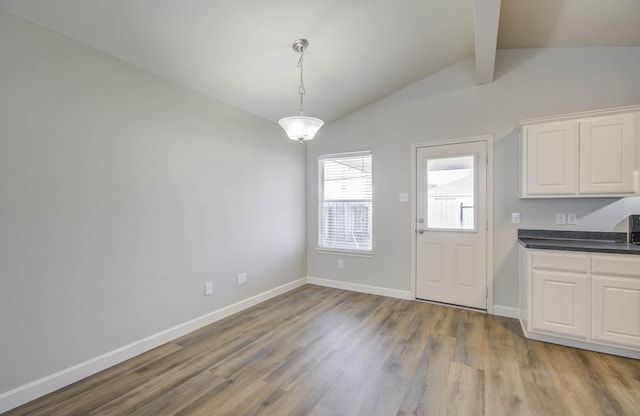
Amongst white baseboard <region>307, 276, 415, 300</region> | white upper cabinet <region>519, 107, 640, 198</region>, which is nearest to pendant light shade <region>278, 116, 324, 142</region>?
white upper cabinet <region>519, 107, 640, 198</region>

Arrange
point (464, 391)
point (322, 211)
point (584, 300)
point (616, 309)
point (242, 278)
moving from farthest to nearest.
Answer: point (322, 211)
point (242, 278)
point (584, 300)
point (616, 309)
point (464, 391)

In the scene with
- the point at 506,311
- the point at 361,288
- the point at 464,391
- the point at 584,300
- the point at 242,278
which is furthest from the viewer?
the point at 361,288

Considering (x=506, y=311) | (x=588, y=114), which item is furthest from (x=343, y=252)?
(x=588, y=114)

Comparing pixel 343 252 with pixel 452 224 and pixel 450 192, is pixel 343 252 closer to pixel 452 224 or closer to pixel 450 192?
pixel 452 224

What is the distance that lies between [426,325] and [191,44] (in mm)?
3494

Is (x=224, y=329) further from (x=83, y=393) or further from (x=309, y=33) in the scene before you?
(x=309, y=33)

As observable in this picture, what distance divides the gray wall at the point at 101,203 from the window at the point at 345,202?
1.49 m

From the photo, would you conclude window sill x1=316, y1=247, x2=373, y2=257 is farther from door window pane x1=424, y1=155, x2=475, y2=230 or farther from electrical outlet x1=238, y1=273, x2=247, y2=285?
electrical outlet x1=238, y1=273, x2=247, y2=285

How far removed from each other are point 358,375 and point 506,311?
7.14 ft

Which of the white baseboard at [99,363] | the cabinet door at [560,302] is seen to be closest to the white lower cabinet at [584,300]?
the cabinet door at [560,302]

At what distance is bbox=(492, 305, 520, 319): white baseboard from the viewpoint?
324 cm

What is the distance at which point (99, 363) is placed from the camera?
7.29ft

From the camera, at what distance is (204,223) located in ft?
10.1

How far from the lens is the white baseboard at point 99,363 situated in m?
1.84
